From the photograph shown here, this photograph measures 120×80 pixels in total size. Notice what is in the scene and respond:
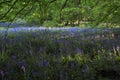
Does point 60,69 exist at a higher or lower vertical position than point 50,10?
lower

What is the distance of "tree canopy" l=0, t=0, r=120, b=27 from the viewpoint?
562 centimetres

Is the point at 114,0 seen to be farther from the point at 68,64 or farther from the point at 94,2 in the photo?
the point at 68,64

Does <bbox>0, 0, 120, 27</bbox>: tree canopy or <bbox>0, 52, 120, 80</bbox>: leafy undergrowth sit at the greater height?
<bbox>0, 0, 120, 27</bbox>: tree canopy

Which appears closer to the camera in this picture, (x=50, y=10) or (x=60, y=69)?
(x=60, y=69)

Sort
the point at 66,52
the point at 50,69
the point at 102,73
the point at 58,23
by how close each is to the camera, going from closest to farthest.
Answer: the point at 50,69 < the point at 102,73 < the point at 58,23 < the point at 66,52

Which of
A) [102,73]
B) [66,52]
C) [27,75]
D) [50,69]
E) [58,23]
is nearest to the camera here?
[27,75]

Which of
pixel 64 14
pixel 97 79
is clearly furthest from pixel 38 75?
pixel 64 14

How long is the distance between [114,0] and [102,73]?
6.39ft

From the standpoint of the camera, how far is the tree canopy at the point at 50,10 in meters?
5.62

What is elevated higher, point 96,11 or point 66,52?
point 96,11

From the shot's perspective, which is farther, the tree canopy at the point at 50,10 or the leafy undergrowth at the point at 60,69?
the tree canopy at the point at 50,10

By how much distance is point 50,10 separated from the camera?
6195mm

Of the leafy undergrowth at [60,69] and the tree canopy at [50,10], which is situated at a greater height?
the tree canopy at [50,10]

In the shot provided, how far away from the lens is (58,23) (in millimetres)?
6668
